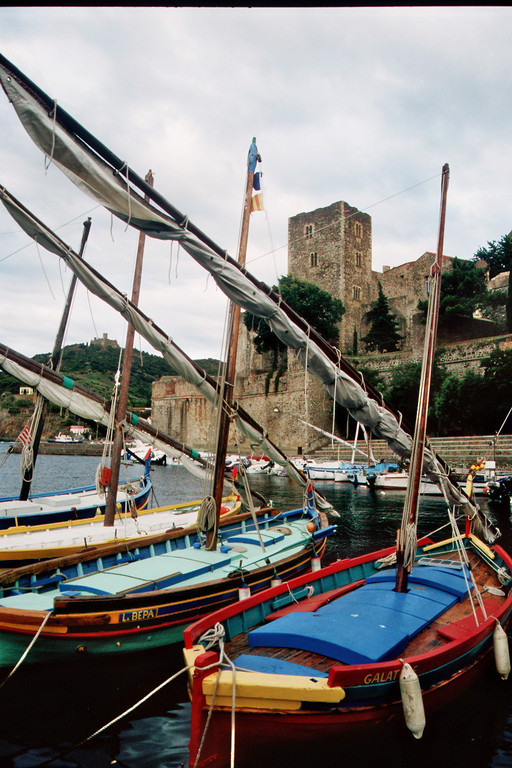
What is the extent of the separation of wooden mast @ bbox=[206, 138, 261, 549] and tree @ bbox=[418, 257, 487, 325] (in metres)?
41.0

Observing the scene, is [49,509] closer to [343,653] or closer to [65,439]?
[343,653]

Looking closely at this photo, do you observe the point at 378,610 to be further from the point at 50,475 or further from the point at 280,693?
the point at 50,475

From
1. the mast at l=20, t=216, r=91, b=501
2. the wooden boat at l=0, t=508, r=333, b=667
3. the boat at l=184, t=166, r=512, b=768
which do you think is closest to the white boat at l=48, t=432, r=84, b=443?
the mast at l=20, t=216, r=91, b=501

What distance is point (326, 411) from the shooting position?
5384cm

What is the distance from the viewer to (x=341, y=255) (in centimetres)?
6125

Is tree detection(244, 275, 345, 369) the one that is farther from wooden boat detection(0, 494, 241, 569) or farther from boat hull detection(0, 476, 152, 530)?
wooden boat detection(0, 494, 241, 569)

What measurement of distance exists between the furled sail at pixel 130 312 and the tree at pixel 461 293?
41.1m

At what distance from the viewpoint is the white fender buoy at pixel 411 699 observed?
191 inches

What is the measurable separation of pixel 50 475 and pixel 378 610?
43.1 meters

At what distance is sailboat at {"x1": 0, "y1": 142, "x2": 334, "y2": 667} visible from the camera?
6395 mm

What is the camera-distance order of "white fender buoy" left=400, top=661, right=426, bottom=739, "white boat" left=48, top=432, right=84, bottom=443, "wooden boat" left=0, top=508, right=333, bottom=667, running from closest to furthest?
"white fender buoy" left=400, top=661, right=426, bottom=739, "wooden boat" left=0, top=508, right=333, bottom=667, "white boat" left=48, top=432, right=84, bottom=443

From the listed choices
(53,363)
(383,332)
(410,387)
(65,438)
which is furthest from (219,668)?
(65,438)

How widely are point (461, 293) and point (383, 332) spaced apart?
9.53m

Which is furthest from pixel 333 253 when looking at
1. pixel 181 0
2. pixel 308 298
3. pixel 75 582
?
pixel 181 0
